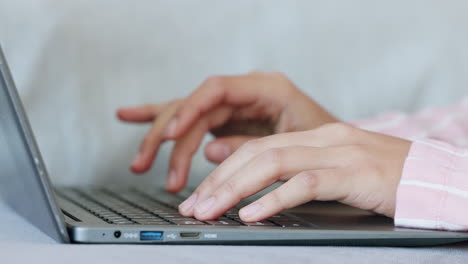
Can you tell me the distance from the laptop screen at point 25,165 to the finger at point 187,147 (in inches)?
12.6

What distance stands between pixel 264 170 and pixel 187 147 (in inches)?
14.3

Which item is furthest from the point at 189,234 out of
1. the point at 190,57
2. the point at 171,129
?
the point at 190,57

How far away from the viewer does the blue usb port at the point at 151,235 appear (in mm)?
587

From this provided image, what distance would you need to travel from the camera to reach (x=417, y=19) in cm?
154

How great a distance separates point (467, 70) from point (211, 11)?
55cm

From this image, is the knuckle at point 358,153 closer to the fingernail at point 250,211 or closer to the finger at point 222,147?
the fingernail at point 250,211

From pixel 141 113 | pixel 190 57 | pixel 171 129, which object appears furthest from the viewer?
pixel 190 57

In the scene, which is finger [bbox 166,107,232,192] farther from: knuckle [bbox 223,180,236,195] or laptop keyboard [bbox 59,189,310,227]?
knuckle [bbox 223,180,236,195]

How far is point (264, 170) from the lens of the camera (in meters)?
0.67

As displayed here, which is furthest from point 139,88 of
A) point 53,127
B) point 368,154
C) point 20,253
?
point 20,253

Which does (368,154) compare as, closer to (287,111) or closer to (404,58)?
(287,111)

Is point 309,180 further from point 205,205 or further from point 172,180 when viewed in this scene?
point 172,180

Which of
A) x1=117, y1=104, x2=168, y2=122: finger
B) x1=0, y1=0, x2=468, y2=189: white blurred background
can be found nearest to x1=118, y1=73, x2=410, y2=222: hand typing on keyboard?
x1=117, y1=104, x2=168, y2=122: finger

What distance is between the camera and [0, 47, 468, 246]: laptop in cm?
56
